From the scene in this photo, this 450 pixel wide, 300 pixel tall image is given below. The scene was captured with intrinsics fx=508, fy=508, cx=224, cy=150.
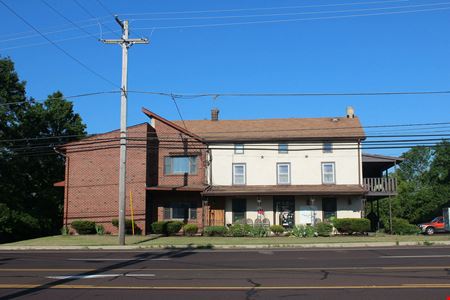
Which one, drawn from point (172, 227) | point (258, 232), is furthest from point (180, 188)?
point (258, 232)

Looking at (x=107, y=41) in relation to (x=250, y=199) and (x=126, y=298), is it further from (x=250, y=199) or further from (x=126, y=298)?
(x=126, y=298)

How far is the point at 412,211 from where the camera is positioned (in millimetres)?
66375

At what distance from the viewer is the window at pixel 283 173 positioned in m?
35.7

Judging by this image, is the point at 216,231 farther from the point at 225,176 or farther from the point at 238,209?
the point at 225,176

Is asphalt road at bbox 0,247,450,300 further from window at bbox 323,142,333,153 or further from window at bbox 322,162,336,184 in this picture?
window at bbox 323,142,333,153

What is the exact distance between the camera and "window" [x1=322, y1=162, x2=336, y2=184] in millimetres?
35281

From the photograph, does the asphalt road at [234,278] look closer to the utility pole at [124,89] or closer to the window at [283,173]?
the utility pole at [124,89]

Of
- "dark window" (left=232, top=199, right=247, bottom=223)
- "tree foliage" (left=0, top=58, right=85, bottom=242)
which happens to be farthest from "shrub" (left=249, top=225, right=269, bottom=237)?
"tree foliage" (left=0, top=58, right=85, bottom=242)

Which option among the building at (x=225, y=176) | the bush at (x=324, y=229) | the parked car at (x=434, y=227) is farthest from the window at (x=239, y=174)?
the parked car at (x=434, y=227)

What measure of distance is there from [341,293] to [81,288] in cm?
526

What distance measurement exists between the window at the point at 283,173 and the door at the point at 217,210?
14.1ft

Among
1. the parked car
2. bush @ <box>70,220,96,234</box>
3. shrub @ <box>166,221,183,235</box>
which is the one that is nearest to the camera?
shrub @ <box>166,221,183,235</box>

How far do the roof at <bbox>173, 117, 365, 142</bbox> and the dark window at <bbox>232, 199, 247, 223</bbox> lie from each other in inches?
173

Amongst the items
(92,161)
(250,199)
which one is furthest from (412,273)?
(92,161)
